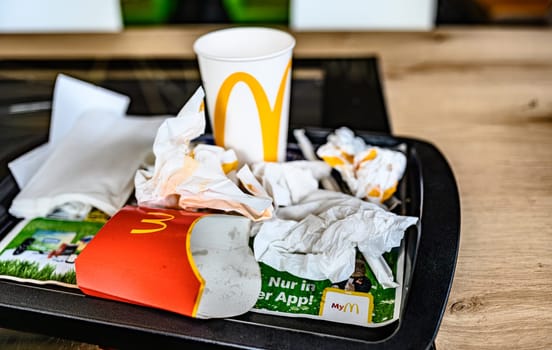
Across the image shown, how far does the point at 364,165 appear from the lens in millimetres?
615

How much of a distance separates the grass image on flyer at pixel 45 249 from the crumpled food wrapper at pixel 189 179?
3.6 inches

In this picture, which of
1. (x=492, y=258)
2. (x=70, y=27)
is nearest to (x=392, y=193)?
(x=492, y=258)

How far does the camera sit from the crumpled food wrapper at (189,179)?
52 centimetres

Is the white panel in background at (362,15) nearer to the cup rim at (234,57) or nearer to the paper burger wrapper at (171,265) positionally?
the cup rim at (234,57)

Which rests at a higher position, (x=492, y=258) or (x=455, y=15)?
(x=455, y=15)

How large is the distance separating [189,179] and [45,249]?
6.7 inches

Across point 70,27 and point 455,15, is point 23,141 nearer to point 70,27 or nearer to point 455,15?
point 70,27

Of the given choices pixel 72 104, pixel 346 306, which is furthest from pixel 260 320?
pixel 72 104

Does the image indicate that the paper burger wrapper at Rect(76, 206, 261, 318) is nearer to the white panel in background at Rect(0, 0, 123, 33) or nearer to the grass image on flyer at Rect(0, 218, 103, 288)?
the grass image on flyer at Rect(0, 218, 103, 288)

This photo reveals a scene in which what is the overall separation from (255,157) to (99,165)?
0.61 feet

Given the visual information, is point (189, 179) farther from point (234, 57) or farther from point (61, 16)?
point (61, 16)

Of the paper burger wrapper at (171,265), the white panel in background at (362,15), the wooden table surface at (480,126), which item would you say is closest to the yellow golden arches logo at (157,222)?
the paper burger wrapper at (171,265)

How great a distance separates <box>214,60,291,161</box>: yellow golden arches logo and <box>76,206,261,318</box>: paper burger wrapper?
0.11 metres

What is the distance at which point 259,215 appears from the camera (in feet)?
1.76
